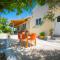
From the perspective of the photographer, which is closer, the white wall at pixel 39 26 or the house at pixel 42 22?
the house at pixel 42 22

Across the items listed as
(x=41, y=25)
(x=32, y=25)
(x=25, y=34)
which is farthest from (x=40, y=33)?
(x=25, y=34)

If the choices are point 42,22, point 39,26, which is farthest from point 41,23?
point 39,26

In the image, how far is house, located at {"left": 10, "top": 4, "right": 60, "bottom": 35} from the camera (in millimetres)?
23583

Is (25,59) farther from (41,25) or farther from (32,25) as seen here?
(32,25)

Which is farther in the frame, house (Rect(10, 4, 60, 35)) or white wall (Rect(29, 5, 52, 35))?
white wall (Rect(29, 5, 52, 35))

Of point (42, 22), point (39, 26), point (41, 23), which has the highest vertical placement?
point (42, 22)

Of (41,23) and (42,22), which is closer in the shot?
(42,22)

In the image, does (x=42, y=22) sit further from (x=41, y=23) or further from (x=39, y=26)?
(x=39, y=26)

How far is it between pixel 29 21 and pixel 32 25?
4.42 ft

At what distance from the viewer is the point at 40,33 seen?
24.2 m

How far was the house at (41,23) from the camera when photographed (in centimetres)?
2358

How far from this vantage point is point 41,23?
86.5 feet

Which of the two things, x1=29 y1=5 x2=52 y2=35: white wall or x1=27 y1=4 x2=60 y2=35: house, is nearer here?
x1=27 y1=4 x2=60 y2=35: house

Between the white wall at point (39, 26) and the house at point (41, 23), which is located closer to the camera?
the house at point (41, 23)
